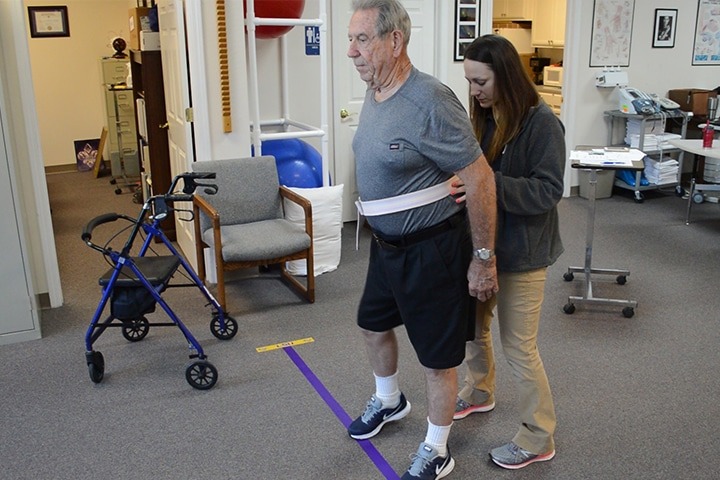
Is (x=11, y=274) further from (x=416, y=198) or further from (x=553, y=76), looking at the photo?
(x=553, y=76)

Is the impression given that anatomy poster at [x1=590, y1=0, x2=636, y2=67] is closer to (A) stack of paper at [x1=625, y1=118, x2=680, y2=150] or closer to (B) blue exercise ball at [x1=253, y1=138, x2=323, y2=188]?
(A) stack of paper at [x1=625, y1=118, x2=680, y2=150]

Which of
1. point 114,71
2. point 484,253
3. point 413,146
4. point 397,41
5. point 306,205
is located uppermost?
point 397,41

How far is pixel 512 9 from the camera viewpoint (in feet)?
27.4

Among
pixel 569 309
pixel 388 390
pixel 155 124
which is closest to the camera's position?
pixel 388 390

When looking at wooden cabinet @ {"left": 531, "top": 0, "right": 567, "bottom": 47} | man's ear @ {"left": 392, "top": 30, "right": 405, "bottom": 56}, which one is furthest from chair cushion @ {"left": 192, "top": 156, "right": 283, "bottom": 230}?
wooden cabinet @ {"left": 531, "top": 0, "right": 567, "bottom": 47}

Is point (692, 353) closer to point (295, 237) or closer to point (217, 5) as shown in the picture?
point (295, 237)

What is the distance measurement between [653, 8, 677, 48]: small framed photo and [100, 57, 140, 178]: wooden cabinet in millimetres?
5195

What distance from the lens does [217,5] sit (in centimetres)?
392

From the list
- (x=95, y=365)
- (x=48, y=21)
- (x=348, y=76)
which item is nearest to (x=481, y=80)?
(x=95, y=365)

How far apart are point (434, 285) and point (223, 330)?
5.47ft

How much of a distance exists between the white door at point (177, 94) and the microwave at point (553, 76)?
426 cm

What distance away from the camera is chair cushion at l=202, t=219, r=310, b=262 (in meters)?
3.72

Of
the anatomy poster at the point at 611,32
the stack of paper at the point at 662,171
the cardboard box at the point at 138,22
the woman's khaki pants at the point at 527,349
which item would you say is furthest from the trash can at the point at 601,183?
the woman's khaki pants at the point at 527,349

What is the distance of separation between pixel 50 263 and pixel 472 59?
9.24 ft
